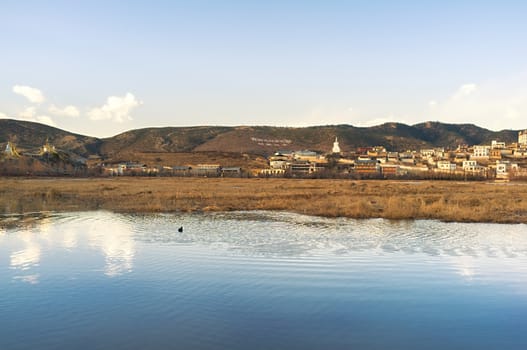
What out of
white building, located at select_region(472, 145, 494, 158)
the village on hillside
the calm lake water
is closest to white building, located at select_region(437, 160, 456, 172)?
the village on hillside

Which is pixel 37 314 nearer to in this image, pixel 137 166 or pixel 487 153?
pixel 137 166

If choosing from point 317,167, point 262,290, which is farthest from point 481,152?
point 262,290

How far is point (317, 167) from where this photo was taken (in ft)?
449

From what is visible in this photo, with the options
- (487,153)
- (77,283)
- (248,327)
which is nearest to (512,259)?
(248,327)

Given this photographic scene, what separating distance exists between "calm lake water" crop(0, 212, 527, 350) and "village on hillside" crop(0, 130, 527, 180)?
83.5 m

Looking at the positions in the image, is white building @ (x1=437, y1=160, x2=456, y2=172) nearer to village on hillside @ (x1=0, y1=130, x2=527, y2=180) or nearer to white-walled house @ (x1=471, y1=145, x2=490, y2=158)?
village on hillside @ (x1=0, y1=130, x2=527, y2=180)

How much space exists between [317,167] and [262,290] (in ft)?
415

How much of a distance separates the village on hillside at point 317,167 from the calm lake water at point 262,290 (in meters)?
83.5

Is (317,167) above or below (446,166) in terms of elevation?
above

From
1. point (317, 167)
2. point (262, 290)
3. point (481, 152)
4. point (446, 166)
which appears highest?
point (481, 152)

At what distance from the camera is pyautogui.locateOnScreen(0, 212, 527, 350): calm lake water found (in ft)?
28.2

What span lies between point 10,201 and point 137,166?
9390cm

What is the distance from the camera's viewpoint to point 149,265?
14195 mm

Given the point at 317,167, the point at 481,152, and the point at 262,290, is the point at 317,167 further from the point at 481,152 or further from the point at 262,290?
the point at 262,290
